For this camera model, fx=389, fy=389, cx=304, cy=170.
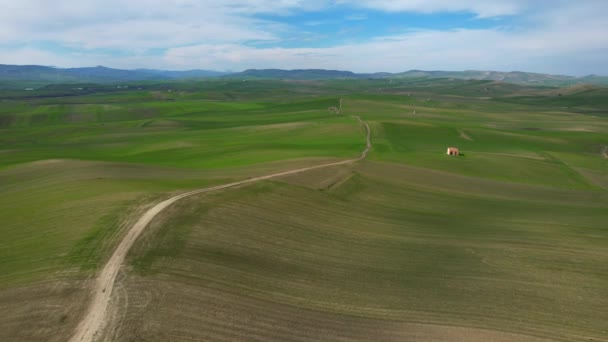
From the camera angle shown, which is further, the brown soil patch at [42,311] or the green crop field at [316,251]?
the green crop field at [316,251]

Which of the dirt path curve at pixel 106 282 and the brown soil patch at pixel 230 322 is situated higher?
the dirt path curve at pixel 106 282

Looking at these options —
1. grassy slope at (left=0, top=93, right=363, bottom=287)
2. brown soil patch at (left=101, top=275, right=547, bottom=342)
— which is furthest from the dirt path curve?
grassy slope at (left=0, top=93, right=363, bottom=287)

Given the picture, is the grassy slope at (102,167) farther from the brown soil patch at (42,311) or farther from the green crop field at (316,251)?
the brown soil patch at (42,311)

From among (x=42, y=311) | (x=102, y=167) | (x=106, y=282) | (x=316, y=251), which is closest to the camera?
(x=42, y=311)

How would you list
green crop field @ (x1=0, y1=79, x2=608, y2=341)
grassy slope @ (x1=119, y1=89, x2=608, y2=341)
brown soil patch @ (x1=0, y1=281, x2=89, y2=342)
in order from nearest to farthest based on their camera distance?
brown soil patch @ (x1=0, y1=281, x2=89, y2=342), green crop field @ (x1=0, y1=79, x2=608, y2=341), grassy slope @ (x1=119, y1=89, x2=608, y2=341)

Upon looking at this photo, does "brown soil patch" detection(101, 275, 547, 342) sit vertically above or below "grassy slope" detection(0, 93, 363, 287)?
below

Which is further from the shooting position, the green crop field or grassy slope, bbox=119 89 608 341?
grassy slope, bbox=119 89 608 341

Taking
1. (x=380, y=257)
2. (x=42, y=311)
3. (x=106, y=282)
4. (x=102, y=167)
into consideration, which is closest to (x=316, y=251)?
(x=380, y=257)

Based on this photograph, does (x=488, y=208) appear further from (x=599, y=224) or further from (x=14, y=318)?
(x=14, y=318)

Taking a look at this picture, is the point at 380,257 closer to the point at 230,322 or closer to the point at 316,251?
the point at 316,251

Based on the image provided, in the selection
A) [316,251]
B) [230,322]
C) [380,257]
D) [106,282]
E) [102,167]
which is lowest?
[380,257]

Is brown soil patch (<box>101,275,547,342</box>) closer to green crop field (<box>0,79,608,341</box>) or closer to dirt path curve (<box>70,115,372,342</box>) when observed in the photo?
green crop field (<box>0,79,608,341</box>)

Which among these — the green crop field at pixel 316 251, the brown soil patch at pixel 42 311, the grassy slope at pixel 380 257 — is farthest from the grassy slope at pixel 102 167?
the grassy slope at pixel 380 257
